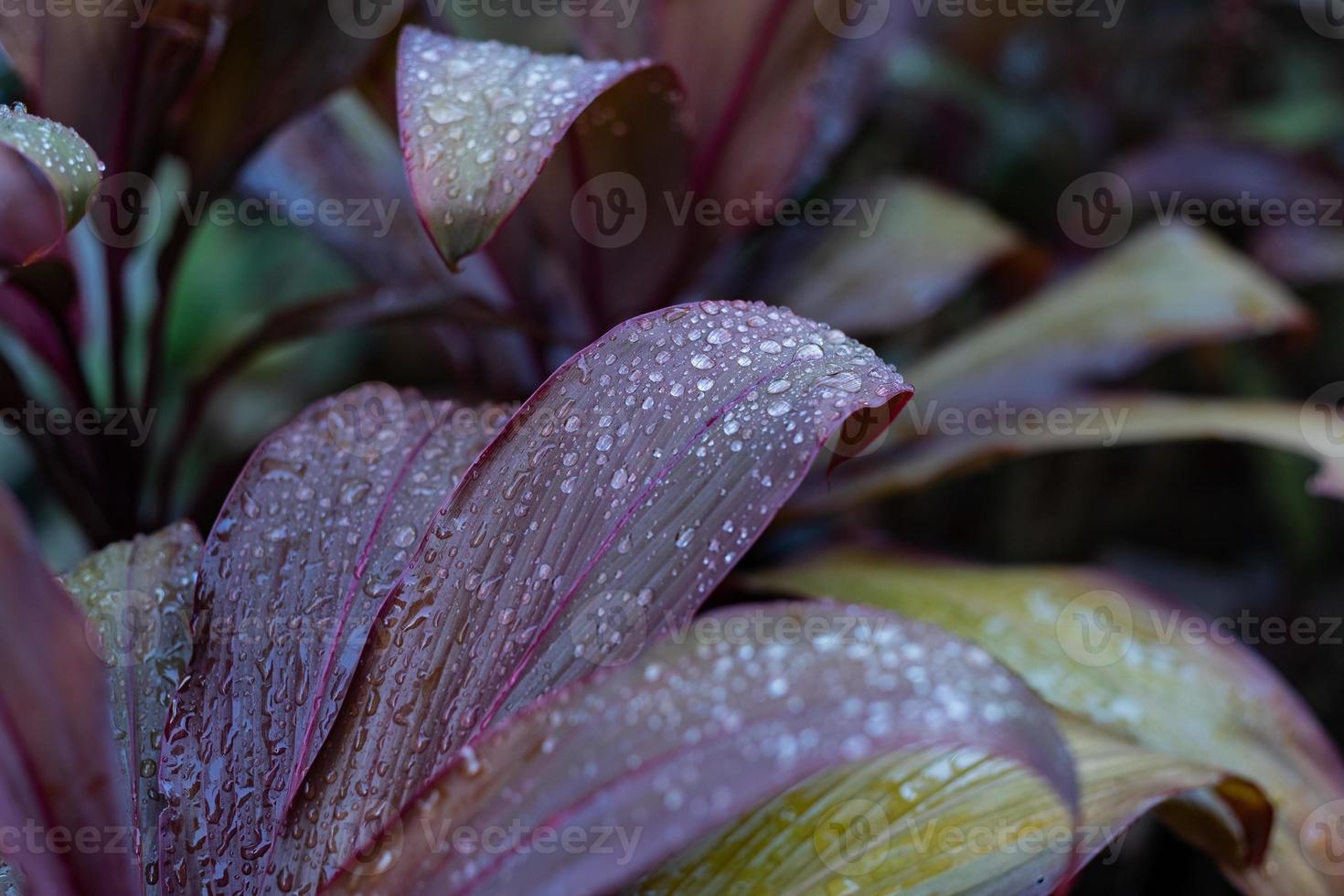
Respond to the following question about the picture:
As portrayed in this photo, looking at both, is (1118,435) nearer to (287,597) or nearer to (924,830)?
(924,830)

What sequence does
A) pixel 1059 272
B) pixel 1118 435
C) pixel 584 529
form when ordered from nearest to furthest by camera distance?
pixel 584 529, pixel 1118 435, pixel 1059 272

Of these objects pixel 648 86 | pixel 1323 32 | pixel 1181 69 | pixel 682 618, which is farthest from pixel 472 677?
pixel 1323 32

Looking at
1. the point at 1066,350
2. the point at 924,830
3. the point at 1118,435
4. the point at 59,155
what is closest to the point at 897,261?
the point at 1066,350

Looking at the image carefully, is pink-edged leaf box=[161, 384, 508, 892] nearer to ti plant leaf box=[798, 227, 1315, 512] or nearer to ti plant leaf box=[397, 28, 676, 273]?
ti plant leaf box=[397, 28, 676, 273]

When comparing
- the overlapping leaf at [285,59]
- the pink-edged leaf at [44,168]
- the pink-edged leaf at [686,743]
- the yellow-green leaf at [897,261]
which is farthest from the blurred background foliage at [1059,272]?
the pink-edged leaf at [686,743]

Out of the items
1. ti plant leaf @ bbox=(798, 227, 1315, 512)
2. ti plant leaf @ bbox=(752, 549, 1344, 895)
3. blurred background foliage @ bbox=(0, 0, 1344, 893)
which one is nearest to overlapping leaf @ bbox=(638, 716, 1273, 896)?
ti plant leaf @ bbox=(752, 549, 1344, 895)

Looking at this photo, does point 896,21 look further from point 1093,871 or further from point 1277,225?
point 1093,871
